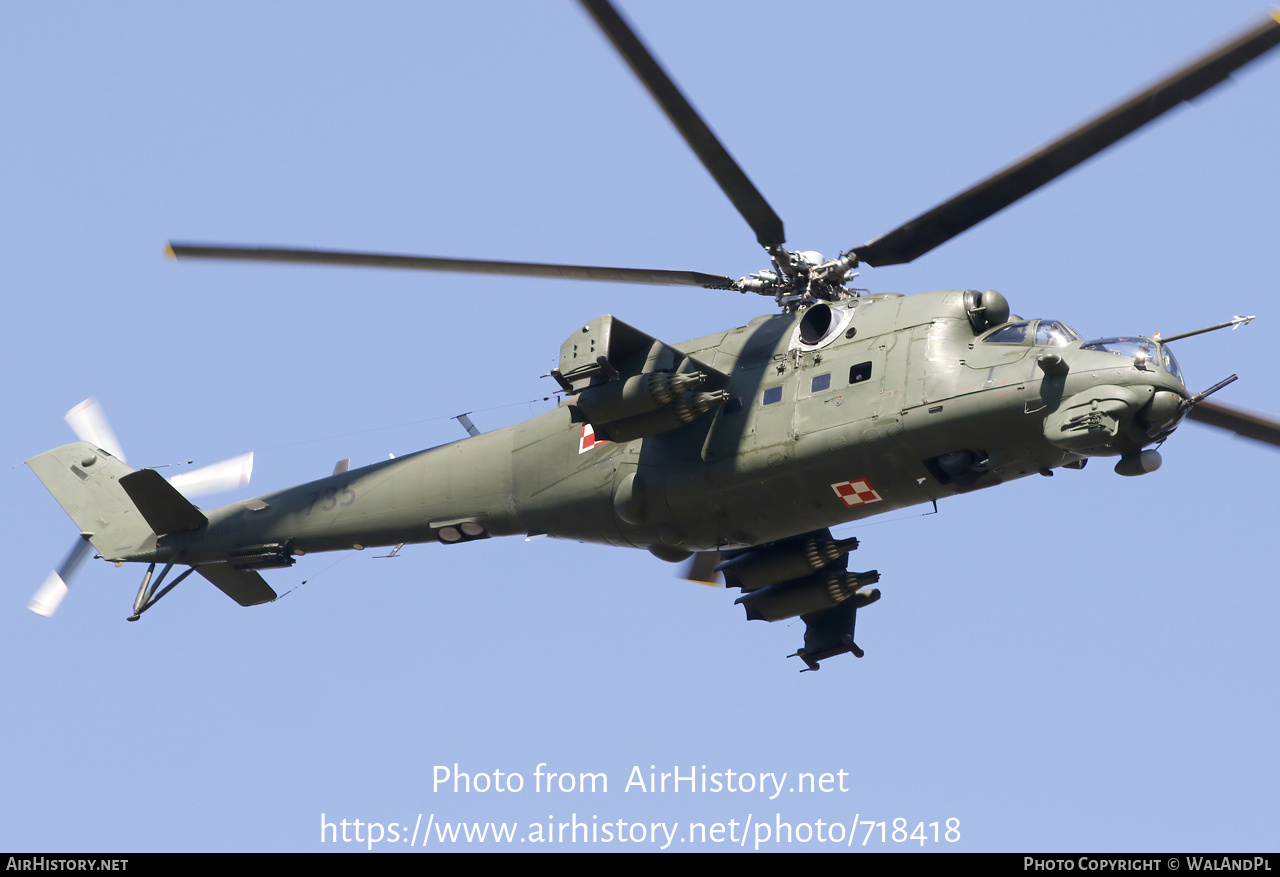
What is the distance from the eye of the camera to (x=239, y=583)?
83.9 feet

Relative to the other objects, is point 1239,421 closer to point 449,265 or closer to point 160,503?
point 449,265

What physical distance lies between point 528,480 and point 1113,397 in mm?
8793

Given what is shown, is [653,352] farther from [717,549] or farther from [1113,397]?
[1113,397]

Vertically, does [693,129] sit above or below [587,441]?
above

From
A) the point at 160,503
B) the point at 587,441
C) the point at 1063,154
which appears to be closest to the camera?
the point at 1063,154

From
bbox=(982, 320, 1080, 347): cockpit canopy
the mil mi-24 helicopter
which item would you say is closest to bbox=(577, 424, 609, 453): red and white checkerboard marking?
the mil mi-24 helicopter

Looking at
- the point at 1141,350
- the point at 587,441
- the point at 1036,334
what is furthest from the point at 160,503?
the point at 1141,350

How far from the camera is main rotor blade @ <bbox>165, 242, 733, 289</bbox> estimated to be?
760 inches

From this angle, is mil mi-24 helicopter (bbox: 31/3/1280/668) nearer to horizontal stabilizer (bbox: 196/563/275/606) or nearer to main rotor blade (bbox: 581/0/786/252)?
main rotor blade (bbox: 581/0/786/252)

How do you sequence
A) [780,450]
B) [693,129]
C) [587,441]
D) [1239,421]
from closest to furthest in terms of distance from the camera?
[693,129] → [780,450] → [1239,421] → [587,441]

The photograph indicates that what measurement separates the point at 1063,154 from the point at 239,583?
15590mm

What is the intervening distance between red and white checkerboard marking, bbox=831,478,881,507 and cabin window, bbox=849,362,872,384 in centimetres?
134
